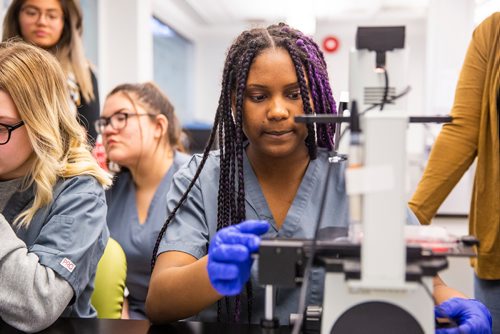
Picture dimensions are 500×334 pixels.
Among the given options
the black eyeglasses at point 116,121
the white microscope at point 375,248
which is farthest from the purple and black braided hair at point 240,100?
the black eyeglasses at point 116,121

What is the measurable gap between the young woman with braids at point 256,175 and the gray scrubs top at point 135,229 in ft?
1.94

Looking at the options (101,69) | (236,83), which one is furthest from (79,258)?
(101,69)

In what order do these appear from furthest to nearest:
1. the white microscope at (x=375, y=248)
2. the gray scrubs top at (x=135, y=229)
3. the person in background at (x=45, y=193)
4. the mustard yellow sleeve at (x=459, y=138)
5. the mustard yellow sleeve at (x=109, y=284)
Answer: the gray scrubs top at (x=135, y=229), the mustard yellow sleeve at (x=459, y=138), the mustard yellow sleeve at (x=109, y=284), the person in background at (x=45, y=193), the white microscope at (x=375, y=248)

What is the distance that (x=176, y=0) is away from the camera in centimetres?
510

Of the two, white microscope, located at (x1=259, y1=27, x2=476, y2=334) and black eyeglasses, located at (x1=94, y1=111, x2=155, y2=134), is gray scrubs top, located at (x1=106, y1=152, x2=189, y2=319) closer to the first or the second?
black eyeglasses, located at (x1=94, y1=111, x2=155, y2=134)

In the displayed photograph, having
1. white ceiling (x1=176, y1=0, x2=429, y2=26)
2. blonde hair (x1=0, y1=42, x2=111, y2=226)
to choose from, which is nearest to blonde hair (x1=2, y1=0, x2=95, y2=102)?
blonde hair (x1=0, y1=42, x2=111, y2=226)

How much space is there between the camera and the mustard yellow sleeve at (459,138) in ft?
4.32

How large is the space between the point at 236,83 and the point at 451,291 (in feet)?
1.67

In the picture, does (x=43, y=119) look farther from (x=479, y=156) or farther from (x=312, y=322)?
(x=479, y=156)

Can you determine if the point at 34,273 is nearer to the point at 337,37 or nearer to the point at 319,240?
the point at 319,240

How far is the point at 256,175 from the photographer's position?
→ 1084mm

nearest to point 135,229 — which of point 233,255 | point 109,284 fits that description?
point 109,284

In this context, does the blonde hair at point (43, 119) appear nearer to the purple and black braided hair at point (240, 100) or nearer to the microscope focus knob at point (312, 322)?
the purple and black braided hair at point (240, 100)

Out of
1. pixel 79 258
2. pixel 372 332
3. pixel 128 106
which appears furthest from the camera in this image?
pixel 128 106
